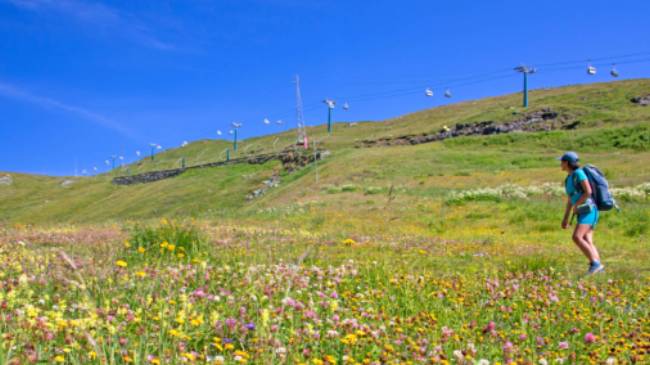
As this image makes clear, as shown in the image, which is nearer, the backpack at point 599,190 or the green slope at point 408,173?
the backpack at point 599,190

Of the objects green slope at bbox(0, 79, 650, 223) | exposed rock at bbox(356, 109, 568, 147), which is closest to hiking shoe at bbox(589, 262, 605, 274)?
green slope at bbox(0, 79, 650, 223)

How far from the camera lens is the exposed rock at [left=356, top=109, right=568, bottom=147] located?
61.4 meters

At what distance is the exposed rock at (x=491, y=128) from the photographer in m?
61.4

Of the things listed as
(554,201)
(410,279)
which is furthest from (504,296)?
(554,201)

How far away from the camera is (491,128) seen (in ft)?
216

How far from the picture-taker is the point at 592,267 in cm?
1066

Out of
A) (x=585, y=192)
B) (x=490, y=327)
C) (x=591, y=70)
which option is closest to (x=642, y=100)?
(x=591, y=70)

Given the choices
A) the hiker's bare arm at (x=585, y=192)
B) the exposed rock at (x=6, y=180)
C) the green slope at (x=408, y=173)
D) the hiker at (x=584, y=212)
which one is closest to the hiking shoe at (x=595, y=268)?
the hiker at (x=584, y=212)

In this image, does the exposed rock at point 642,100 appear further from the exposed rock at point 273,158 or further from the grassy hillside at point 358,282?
the exposed rock at point 273,158

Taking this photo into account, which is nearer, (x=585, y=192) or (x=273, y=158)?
(x=585, y=192)

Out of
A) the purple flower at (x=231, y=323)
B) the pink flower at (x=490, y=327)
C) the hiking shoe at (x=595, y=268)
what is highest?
the purple flower at (x=231, y=323)

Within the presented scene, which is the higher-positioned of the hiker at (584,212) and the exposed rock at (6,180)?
the exposed rock at (6,180)

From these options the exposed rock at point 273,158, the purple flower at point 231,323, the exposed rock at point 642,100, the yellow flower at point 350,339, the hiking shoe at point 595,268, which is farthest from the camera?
the exposed rock at point 273,158

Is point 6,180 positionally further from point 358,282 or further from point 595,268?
point 595,268
